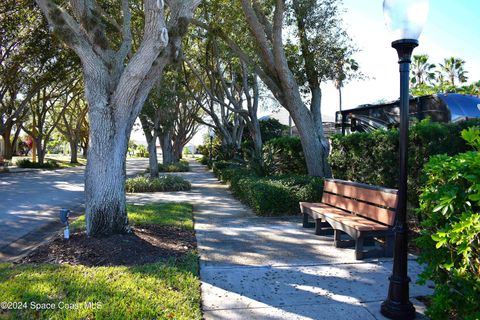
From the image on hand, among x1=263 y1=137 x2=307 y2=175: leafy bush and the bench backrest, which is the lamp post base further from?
x1=263 y1=137 x2=307 y2=175: leafy bush

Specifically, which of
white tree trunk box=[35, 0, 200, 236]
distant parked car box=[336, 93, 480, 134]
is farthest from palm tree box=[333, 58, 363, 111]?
white tree trunk box=[35, 0, 200, 236]

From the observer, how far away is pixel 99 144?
564 centimetres

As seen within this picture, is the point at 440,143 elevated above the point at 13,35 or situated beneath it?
situated beneath

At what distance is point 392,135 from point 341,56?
6.76 metres

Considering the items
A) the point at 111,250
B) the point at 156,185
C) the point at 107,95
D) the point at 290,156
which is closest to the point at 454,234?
the point at 111,250

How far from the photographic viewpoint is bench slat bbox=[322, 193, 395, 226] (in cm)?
530

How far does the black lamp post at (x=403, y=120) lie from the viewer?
3.72 m

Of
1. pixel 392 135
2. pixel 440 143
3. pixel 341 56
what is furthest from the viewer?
pixel 341 56

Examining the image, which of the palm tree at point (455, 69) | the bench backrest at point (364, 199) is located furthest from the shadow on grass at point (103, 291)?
the palm tree at point (455, 69)

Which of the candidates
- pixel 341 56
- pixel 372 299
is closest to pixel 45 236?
pixel 372 299

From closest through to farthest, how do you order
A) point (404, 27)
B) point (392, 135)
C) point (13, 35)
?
point (404, 27) < point (392, 135) < point (13, 35)

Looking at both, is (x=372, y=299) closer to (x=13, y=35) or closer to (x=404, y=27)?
(x=404, y=27)

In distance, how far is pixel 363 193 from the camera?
6.11 m

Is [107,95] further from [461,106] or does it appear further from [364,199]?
[461,106]
